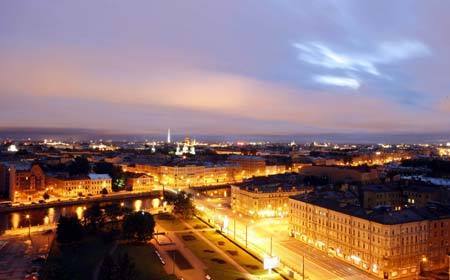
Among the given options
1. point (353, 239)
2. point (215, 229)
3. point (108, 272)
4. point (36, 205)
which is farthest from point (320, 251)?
point (36, 205)

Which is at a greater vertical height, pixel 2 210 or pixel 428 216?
pixel 428 216

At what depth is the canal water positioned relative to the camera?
52.2m

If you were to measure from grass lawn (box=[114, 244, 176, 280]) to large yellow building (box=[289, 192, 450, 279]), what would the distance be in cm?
1443

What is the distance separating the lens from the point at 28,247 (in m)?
38.7

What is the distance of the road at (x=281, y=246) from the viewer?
1280 inches

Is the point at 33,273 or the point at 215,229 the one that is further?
the point at 215,229

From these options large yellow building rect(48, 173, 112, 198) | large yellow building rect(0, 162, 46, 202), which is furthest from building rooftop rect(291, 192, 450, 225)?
large yellow building rect(0, 162, 46, 202)

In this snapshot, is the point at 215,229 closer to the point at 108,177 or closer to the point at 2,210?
the point at 2,210

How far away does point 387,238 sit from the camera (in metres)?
32.7

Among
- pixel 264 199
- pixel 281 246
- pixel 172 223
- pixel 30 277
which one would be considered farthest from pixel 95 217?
pixel 264 199

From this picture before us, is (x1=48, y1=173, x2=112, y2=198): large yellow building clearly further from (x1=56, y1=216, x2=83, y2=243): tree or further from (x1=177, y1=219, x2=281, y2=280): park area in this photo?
(x1=177, y1=219, x2=281, y2=280): park area

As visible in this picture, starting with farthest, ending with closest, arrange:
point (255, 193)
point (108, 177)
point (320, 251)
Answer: point (108, 177) < point (255, 193) < point (320, 251)

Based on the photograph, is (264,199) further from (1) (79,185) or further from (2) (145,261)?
(1) (79,185)

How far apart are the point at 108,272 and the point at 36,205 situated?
137ft
